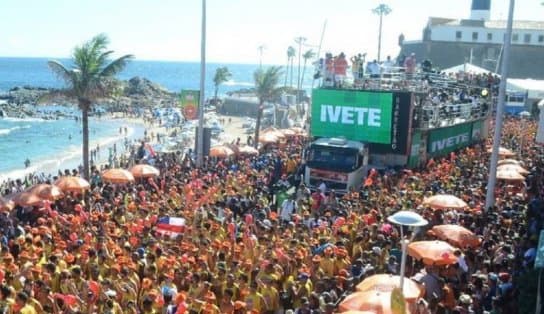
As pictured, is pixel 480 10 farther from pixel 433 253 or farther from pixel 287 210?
pixel 433 253

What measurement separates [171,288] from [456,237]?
5.92 metres

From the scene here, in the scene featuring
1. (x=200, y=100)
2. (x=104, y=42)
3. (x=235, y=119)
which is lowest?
(x=235, y=119)

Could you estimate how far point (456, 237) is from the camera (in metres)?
12.8

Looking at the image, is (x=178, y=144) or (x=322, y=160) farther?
(x=178, y=144)

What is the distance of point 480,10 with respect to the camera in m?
87.8

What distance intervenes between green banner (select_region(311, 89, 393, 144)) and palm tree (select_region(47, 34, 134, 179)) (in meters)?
7.34

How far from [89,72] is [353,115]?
9.52m

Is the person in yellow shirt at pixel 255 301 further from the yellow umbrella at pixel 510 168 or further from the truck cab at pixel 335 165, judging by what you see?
the yellow umbrella at pixel 510 168

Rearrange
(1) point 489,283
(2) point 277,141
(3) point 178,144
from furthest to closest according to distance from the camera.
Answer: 1. (3) point 178,144
2. (2) point 277,141
3. (1) point 489,283

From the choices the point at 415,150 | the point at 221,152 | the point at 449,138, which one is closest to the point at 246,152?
the point at 221,152

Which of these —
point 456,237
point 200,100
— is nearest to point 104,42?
point 200,100

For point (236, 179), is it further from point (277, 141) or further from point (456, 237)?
point (277, 141)

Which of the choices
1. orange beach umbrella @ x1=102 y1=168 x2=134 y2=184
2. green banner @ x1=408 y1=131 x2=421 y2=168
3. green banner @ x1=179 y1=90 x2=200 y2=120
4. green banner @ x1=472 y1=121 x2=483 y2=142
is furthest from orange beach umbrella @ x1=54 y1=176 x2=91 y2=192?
green banner @ x1=472 y1=121 x2=483 y2=142

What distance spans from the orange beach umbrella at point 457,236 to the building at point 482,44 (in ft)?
212
